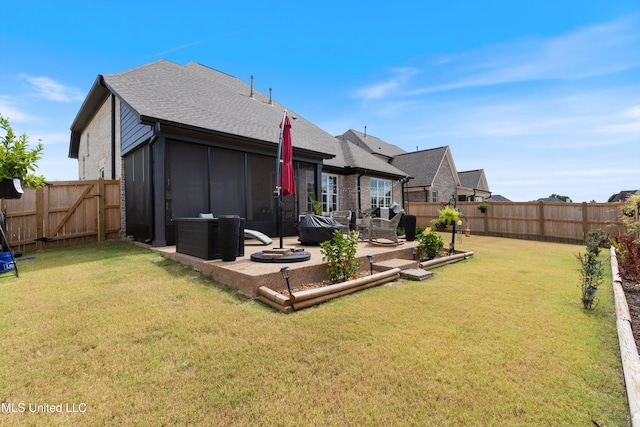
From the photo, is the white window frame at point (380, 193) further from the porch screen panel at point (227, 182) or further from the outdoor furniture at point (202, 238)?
the outdoor furniture at point (202, 238)

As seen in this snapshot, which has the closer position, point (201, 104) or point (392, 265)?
point (392, 265)

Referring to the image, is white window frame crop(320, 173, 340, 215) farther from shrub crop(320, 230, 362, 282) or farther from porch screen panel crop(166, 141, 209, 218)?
shrub crop(320, 230, 362, 282)

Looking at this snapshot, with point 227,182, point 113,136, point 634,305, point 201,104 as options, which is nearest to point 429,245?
point 634,305

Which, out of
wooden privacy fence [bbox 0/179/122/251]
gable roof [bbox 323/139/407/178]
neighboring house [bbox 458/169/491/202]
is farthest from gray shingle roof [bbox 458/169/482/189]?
wooden privacy fence [bbox 0/179/122/251]

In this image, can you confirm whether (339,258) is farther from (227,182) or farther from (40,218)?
(40,218)

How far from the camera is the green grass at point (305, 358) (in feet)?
6.06

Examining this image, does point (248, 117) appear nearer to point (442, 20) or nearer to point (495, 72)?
point (442, 20)

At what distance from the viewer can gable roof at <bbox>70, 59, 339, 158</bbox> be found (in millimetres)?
7789

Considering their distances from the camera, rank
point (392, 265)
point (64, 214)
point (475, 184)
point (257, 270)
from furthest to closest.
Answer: point (475, 184) → point (64, 214) → point (392, 265) → point (257, 270)

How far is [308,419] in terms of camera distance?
1768 millimetres

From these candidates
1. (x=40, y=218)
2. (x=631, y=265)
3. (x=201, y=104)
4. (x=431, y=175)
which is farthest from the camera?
(x=431, y=175)

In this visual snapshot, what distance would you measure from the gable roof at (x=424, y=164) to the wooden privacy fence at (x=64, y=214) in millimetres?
18678

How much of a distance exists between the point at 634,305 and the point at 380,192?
12974mm

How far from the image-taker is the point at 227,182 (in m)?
8.61
